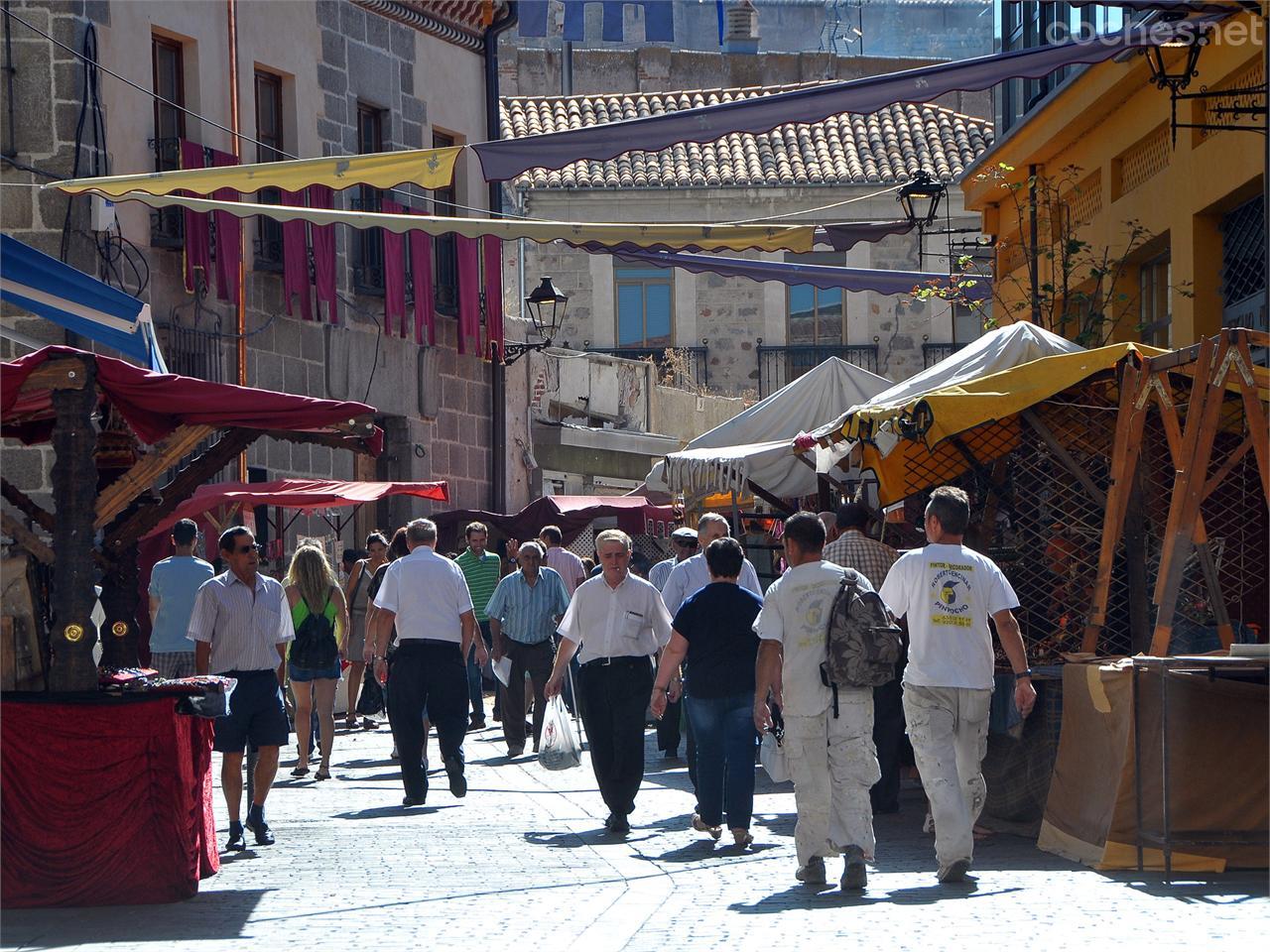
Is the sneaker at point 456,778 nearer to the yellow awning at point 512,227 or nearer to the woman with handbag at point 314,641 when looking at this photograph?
the woman with handbag at point 314,641

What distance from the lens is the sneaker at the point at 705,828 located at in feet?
33.8

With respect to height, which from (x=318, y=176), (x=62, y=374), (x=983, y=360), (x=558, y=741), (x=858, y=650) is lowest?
(x=558, y=741)

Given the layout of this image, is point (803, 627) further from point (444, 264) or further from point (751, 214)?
point (751, 214)

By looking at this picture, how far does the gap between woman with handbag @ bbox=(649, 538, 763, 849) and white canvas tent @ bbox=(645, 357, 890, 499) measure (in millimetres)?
6141

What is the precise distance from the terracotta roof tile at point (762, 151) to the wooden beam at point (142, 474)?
3129 cm

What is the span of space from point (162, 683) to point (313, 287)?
13497mm

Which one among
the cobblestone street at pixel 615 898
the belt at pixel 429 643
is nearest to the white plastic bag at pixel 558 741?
the cobblestone street at pixel 615 898

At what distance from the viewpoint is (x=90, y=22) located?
60.8 ft

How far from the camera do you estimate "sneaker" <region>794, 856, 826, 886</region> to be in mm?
8836

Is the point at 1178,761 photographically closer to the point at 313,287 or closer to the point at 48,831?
the point at 48,831

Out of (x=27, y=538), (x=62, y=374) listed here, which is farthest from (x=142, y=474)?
(x=62, y=374)

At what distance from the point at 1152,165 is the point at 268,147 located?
9328mm

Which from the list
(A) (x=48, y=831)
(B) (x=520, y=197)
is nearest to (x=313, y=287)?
(A) (x=48, y=831)

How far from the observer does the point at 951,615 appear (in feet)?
29.9
